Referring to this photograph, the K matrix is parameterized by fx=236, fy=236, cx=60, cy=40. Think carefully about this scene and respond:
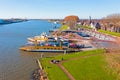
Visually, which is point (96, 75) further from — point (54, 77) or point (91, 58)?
point (91, 58)

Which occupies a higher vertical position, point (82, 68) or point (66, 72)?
point (82, 68)

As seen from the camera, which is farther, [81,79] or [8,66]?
[8,66]

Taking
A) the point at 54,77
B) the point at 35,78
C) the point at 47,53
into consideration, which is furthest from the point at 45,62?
the point at 47,53

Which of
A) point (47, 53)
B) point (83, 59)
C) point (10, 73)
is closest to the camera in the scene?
point (10, 73)

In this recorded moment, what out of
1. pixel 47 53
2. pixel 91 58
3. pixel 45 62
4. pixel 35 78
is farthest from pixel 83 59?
pixel 47 53

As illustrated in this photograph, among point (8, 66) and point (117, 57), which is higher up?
point (117, 57)

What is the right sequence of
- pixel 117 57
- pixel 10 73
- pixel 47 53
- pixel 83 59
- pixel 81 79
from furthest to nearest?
pixel 47 53 < pixel 83 59 < pixel 10 73 < pixel 117 57 < pixel 81 79

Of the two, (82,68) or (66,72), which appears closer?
(66,72)
